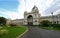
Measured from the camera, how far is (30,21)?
607 ft

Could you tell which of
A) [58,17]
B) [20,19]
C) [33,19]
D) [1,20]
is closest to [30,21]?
[33,19]

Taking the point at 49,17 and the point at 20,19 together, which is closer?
the point at 49,17

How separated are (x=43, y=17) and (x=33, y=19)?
42.3ft

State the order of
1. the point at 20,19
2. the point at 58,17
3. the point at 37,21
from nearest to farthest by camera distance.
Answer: the point at 58,17 < the point at 37,21 < the point at 20,19

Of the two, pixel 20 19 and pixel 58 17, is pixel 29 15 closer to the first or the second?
pixel 20 19

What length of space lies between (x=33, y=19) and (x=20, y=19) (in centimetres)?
2475

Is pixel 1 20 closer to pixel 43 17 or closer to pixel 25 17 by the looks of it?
pixel 25 17

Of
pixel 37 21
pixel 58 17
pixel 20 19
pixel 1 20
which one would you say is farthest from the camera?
pixel 20 19

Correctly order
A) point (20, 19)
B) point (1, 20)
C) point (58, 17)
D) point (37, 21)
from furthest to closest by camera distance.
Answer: point (20, 19) → point (37, 21) → point (58, 17) → point (1, 20)

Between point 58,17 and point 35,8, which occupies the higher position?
point 35,8

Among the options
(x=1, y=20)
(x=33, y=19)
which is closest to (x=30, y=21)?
(x=33, y=19)

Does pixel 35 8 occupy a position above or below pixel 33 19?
above

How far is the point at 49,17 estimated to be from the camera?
590ft

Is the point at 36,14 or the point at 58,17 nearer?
the point at 58,17
